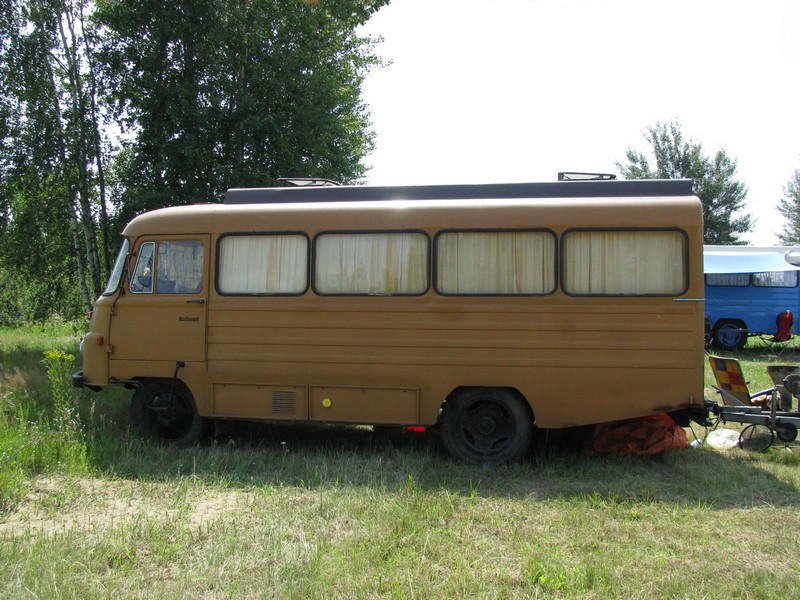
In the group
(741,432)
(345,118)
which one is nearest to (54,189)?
(345,118)

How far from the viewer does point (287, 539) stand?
4.71 meters

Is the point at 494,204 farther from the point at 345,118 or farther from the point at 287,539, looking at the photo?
the point at 345,118

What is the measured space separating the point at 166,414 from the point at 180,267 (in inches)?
64.7

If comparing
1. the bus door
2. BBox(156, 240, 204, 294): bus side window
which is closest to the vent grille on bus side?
the bus door

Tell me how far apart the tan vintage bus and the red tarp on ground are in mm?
681

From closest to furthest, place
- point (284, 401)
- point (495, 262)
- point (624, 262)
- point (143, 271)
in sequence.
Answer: point (624, 262) → point (495, 262) → point (284, 401) → point (143, 271)

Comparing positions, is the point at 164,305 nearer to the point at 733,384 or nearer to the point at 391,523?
the point at 391,523

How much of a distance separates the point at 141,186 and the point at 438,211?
9466mm

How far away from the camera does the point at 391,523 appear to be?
4930 mm

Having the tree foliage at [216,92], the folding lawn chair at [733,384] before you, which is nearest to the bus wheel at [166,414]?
the folding lawn chair at [733,384]

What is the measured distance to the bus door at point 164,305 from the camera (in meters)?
7.40

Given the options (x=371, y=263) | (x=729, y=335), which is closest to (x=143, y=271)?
(x=371, y=263)

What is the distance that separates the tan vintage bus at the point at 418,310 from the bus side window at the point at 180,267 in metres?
0.02

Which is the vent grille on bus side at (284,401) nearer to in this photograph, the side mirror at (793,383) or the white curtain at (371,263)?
the white curtain at (371,263)
